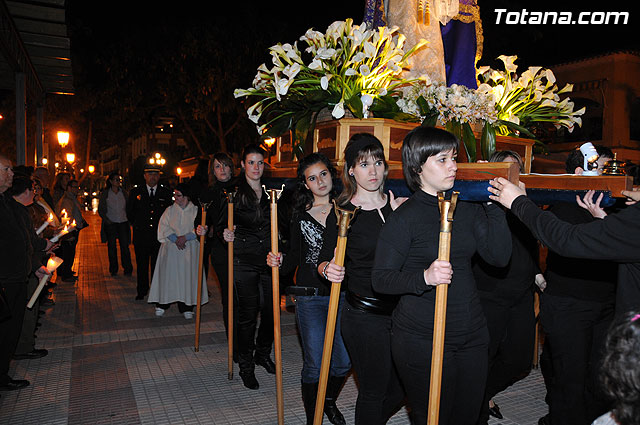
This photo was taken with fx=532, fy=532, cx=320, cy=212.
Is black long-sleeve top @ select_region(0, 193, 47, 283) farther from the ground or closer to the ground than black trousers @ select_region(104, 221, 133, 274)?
farther from the ground

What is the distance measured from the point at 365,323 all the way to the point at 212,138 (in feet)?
66.0

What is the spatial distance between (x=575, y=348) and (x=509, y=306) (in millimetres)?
513

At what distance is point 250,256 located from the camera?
16.8 feet

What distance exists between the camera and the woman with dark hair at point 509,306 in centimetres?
393

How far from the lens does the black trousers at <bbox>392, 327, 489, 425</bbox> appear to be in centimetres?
276

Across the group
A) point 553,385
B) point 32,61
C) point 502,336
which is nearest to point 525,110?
point 502,336

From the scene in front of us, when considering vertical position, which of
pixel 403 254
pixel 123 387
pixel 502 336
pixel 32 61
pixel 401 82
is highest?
pixel 32 61

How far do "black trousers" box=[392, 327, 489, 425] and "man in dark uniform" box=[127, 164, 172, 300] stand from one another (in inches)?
271

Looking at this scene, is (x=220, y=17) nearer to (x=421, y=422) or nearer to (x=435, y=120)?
(x=435, y=120)

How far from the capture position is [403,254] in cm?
282

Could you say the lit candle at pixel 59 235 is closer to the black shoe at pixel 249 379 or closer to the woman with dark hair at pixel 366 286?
the black shoe at pixel 249 379

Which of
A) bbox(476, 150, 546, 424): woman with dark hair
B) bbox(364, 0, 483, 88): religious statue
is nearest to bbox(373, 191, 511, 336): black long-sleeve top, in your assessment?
bbox(476, 150, 546, 424): woman with dark hair

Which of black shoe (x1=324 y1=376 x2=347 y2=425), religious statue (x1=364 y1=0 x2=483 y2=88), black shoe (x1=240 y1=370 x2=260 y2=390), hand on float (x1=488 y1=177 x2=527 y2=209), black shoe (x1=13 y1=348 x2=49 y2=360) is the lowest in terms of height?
black shoe (x1=13 y1=348 x2=49 y2=360)

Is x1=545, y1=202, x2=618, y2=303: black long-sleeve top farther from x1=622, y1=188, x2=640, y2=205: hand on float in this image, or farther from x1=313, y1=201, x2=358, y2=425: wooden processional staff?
x1=313, y1=201, x2=358, y2=425: wooden processional staff
